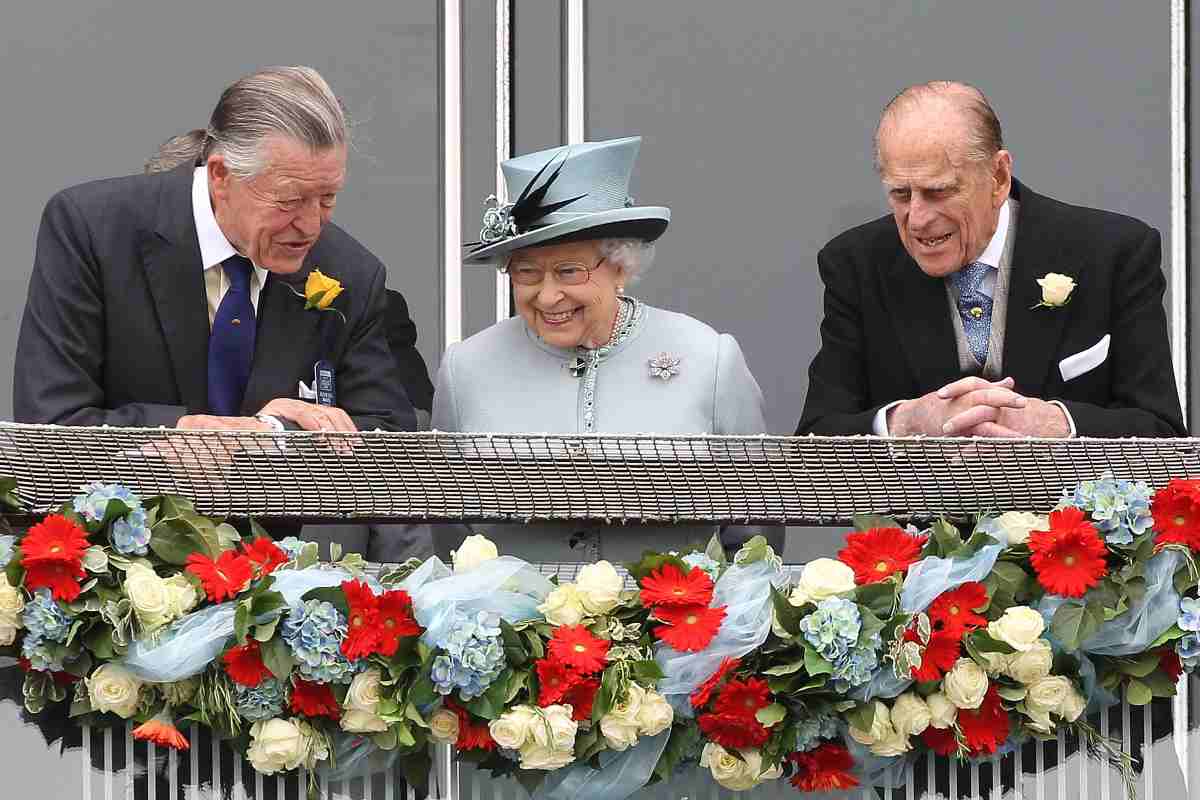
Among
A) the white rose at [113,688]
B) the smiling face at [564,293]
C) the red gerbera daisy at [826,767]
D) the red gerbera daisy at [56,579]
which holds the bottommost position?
the red gerbera daisy at [826,767]

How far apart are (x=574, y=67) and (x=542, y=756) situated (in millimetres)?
2181

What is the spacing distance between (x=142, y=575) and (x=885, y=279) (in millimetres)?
1592

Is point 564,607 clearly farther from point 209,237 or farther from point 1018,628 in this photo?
point 209,237

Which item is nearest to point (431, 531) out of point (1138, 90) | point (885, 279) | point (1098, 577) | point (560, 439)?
point (560, 439)

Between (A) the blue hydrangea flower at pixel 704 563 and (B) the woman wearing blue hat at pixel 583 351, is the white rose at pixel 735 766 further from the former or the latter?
(B) the woman wearing blue hat at pixel 583 351

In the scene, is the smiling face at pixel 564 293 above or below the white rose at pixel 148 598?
above

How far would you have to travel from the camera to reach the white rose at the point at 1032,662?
3348 mm

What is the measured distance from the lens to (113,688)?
337 centimetres

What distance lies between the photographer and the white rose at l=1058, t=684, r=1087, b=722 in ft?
11.1

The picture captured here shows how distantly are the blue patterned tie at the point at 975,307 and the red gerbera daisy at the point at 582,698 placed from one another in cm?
117

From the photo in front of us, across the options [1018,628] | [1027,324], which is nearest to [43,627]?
[1018,628]

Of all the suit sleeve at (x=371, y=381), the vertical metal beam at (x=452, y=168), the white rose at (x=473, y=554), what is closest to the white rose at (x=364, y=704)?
the white rose at (x=473, y=554)

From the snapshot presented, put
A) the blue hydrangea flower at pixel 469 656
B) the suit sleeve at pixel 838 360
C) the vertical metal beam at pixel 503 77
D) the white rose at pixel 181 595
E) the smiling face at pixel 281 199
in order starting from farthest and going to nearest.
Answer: the vertical metal beam at pixel 503 77, the suit sleeve at pixel 838 360, the smiling face at pixel 281 199, the white rose at pixel 181 595, the blue hydrangea flower at pixel 469 656

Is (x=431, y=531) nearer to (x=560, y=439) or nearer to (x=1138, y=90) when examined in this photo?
(x=560, y=439)
